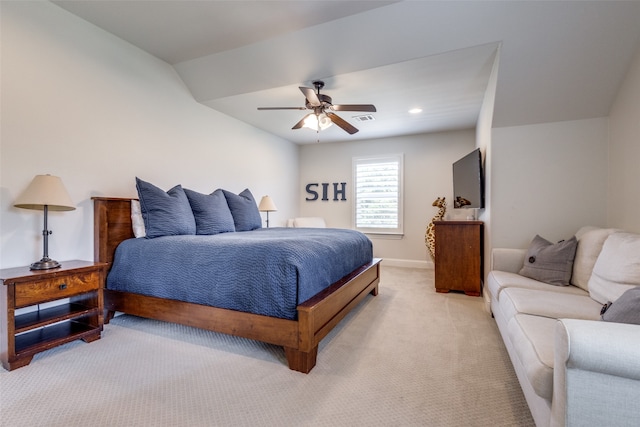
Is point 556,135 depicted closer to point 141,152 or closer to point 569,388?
point 569,388

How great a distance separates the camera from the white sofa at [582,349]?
0.90m

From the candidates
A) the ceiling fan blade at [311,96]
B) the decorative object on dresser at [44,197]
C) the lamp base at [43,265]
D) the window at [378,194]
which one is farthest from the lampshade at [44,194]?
the window at [378,194]

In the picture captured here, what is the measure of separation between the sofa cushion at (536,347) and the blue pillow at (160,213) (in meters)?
2.75

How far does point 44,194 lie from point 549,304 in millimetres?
3421

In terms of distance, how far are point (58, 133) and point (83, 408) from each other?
220 cm

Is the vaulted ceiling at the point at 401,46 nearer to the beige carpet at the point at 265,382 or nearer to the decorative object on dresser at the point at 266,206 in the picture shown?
the decorative object on dresser at the point at 266,206

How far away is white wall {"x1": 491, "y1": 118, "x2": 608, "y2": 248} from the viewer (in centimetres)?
276

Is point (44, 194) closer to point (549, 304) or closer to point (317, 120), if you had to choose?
point (317, 120)

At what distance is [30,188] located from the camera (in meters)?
2.09

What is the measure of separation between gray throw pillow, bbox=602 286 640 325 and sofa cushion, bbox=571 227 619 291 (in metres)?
1.06

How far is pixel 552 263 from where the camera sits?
7.65 feet

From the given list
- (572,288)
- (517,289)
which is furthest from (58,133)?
(572,288)

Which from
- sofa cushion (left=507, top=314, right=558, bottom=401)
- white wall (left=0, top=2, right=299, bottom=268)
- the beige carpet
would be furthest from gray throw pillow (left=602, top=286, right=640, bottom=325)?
white wall (left=0, top=2, right=299, bottom=268)

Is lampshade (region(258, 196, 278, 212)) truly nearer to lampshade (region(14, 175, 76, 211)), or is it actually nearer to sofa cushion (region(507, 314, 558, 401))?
lampshade (region(14, 175, 76, 211))
